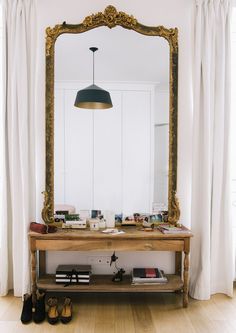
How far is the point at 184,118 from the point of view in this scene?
2.94 m

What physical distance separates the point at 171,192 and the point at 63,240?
104 centimetres

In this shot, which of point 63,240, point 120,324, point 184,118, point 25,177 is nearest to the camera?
point 120,324

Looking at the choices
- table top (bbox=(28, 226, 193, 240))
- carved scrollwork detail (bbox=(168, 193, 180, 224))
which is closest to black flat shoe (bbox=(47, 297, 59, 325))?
table top (bbox=(28, 226, 193, 240))

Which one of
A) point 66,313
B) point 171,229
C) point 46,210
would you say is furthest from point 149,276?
point 46,210

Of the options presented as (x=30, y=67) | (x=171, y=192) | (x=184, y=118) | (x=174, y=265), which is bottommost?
(x=174, y=265)

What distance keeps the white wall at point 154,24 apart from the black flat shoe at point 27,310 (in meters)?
0.51

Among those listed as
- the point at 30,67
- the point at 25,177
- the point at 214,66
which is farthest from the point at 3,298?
the point at 214,66

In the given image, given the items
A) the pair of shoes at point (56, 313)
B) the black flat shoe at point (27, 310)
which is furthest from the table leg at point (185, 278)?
the black flat shoe at point (27, 310)

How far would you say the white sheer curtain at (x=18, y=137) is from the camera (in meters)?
2.74

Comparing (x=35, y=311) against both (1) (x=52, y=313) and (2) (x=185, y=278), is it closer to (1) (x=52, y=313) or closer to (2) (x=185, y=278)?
(1) (x=52, y=313)

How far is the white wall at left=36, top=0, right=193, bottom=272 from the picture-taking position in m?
2.85

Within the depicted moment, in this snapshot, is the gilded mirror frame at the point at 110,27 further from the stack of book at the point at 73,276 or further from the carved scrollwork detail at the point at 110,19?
the stack of book at the point at 73,276

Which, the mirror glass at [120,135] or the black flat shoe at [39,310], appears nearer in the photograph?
the black flat shoe at [39,310]

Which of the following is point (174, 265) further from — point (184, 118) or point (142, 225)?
point (184, 118)
